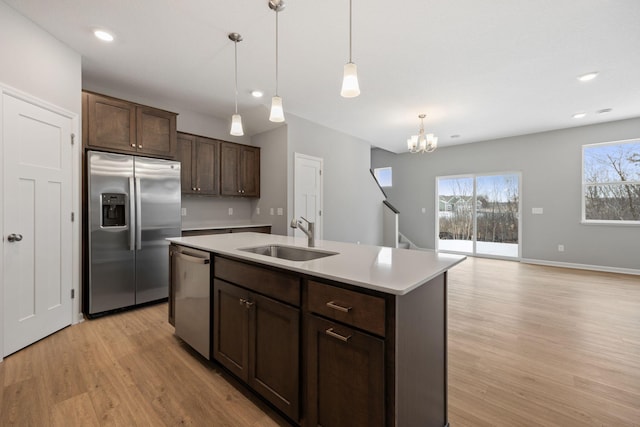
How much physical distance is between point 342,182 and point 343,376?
4736 millimetres

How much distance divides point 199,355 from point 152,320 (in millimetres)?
1082

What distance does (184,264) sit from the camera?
7.32ft

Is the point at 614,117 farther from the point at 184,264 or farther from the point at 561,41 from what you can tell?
the point at 184,264

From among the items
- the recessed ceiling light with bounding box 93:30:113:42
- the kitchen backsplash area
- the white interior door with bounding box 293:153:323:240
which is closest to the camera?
the recessed ceiling light with bounding box 93:30:113:42

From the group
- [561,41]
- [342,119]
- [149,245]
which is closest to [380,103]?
[342,119]

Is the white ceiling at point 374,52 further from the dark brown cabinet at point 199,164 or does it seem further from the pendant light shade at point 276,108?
the pendant light shade at point 276,108

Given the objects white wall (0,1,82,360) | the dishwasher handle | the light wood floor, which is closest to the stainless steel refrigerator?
white wall (0,1,82,360)

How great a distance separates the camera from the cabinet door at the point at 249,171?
468 cm

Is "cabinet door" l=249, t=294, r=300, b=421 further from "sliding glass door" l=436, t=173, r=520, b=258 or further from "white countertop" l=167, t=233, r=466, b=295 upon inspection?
"sliding glass door" l=436, t=173, r=520, b=258

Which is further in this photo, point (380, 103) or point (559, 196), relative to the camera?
point (559, 196)

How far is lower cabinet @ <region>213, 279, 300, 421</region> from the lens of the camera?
1.40m

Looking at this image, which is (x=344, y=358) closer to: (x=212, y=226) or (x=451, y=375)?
(x=451, y=375)

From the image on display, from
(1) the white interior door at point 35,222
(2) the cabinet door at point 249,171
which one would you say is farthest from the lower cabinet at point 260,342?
(2) the cabinet door at point 249,171

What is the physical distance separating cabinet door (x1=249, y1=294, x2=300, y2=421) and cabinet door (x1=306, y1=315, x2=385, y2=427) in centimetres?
11
